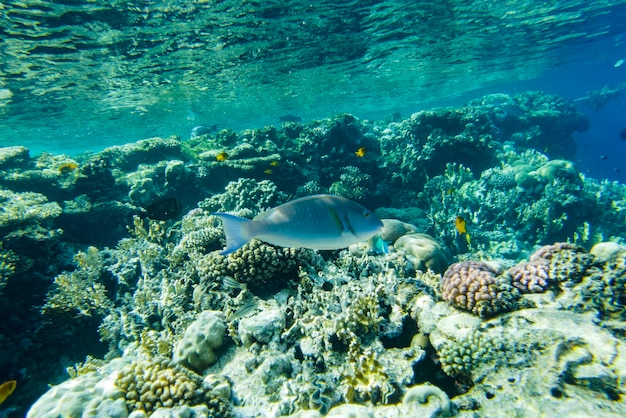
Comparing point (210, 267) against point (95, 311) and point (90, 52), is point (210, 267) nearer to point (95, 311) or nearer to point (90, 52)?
point (95, 311)

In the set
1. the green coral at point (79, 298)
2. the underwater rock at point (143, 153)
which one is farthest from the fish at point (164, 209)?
the underwater rock at point (143, 153)

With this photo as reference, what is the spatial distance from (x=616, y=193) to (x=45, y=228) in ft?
79.1

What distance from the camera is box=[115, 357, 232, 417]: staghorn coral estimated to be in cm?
318

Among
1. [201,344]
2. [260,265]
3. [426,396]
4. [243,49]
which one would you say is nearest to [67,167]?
[260,265]

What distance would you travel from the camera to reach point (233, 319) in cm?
425

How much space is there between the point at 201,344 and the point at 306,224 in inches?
118

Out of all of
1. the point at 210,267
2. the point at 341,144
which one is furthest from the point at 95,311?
the point at 341,144

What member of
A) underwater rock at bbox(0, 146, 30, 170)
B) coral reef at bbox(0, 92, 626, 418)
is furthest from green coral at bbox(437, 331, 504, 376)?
underwater rock at bbox(0, 146, 30, 170)

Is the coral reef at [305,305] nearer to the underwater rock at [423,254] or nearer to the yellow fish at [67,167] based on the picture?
the underwater rock at [423,254]

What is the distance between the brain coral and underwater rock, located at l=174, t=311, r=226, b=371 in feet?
10.6

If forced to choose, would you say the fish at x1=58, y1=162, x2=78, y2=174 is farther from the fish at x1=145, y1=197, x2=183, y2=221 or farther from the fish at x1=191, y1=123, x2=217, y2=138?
the fish at x1=145, y1=197, x2=183, y2=221

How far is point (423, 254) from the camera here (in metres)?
6.62

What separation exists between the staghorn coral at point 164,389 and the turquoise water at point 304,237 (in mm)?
23

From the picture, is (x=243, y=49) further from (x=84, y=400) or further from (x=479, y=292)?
(x=84, y=400)
